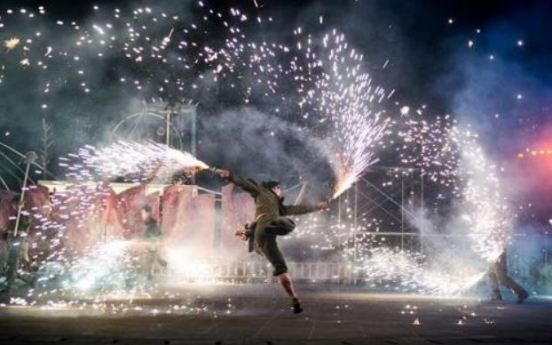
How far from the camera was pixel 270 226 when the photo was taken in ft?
32.8

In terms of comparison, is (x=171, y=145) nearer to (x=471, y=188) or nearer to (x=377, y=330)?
(x=471, y=188)

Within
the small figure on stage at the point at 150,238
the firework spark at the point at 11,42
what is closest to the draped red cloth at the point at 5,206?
the small figure on stage at the point at 150,238

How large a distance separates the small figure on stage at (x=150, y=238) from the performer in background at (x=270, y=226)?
8340 millimetres

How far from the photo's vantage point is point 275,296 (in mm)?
14406

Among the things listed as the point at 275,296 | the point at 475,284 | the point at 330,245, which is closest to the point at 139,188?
the point at 275,296

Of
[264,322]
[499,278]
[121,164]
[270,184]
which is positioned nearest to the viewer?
[264,322]

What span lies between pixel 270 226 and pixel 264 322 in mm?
1686

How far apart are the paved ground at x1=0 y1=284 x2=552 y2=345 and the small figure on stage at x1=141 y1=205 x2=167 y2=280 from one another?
457 centimetres

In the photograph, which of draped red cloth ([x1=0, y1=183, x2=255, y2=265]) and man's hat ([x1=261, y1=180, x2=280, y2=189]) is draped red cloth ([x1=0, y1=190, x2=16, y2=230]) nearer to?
draped red cloth ([x1=0, y1=183, x2=255, y2=265])

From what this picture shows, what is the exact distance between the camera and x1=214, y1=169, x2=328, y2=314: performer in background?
9.84 metres

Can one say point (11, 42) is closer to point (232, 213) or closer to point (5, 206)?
point (5, 206)

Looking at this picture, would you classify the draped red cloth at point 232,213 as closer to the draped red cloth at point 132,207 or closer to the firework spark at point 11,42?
the draped red cloth at point 132,207

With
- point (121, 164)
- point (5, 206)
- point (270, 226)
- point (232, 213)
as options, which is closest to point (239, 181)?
point (270, 226)

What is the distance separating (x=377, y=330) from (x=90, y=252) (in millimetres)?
12130
